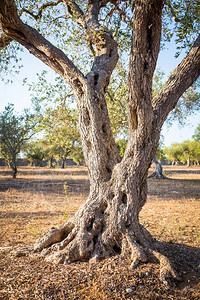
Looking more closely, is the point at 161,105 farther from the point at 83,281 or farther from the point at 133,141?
the point at 83,281

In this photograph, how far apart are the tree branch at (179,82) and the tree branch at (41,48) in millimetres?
1704

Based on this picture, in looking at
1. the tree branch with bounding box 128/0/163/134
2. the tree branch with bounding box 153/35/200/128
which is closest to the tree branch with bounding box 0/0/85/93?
the tree branch with bounding box 128/0/163/134

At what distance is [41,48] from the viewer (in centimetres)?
473

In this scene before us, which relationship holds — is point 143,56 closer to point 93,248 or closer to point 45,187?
point 93,248

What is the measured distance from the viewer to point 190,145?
171 feet

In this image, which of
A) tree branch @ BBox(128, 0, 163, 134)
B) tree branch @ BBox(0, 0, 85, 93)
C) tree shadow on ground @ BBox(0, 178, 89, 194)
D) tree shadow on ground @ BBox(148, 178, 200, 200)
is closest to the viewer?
tree branch @ BBox(128, 0, 163, 134)

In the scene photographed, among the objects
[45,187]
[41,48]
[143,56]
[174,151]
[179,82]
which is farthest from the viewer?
[174,151]

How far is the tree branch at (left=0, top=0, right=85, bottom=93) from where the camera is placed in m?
4.48

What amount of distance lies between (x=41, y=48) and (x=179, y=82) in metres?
3.06

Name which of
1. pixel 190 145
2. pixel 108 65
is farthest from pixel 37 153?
pixel 108 65

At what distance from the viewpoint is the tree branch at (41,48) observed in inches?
176

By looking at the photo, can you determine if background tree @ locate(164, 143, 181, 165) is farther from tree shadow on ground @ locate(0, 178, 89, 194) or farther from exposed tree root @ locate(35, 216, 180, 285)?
exposed tree root @ locate(35, 216, 180, 285)

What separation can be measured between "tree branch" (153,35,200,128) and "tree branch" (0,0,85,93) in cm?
170

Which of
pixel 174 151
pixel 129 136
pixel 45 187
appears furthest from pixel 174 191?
pixel 174 151
